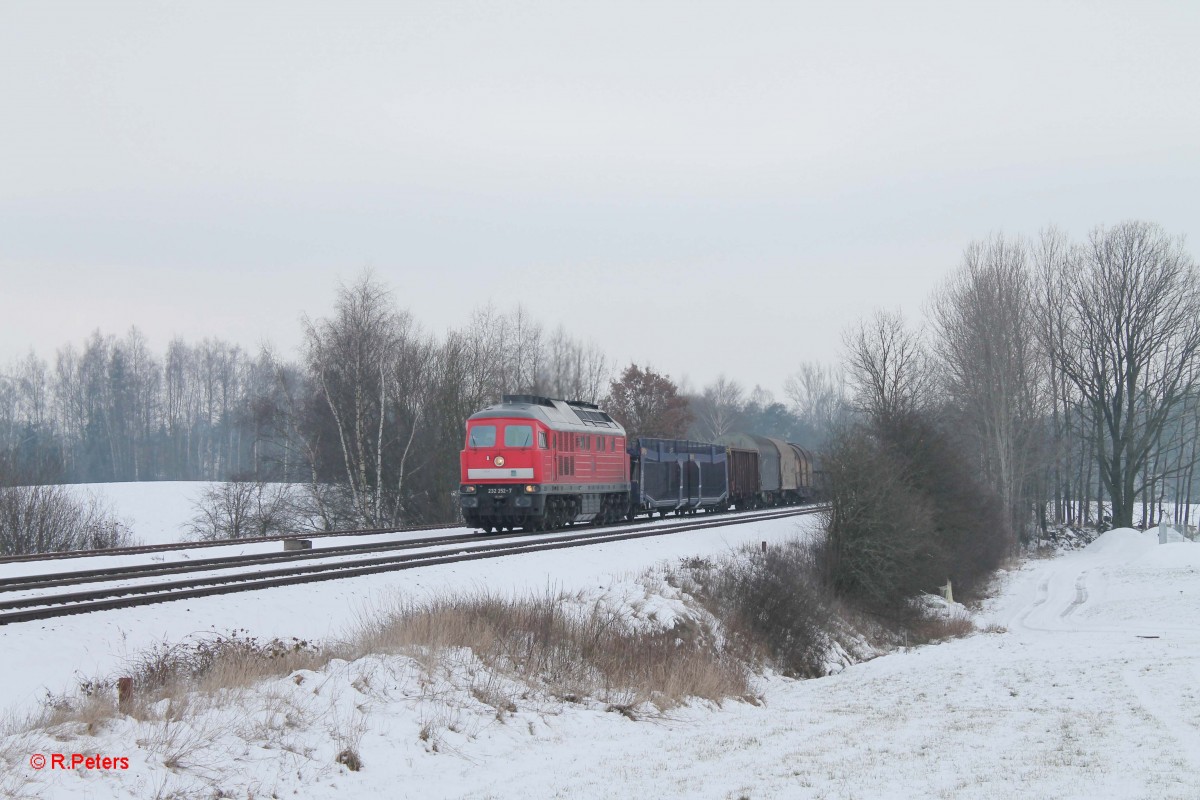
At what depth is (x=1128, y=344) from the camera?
58062 millimetres

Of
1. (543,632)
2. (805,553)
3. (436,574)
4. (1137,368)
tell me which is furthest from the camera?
(1137,368)

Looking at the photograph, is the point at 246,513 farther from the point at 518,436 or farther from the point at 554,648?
the point at 554,648

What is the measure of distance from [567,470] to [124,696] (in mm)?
21426

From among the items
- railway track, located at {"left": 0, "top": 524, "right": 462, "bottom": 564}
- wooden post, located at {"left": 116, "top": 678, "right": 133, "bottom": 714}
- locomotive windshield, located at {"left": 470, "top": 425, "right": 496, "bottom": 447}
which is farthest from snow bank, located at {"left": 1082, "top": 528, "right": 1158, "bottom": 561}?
wooden post, located at {"left": 116, "top": 678, "right": 133, "bottom": 714}

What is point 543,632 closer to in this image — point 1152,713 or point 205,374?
point 1152,713

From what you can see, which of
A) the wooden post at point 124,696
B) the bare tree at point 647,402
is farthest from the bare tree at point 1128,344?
the wooden post at point 124,696

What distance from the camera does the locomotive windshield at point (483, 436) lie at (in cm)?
2906

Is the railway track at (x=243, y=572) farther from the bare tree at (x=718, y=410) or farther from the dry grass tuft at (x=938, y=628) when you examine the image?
the bare tree at (x=718, y=410)

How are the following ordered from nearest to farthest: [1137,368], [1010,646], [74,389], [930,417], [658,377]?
[1010,646] → [930,417] → [1137,368] → [658,377] → [74,389]

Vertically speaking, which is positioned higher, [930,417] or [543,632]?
[930,417]

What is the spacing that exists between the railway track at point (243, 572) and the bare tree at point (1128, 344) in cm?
4159

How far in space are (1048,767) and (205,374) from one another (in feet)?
363

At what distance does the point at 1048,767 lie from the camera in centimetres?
1020

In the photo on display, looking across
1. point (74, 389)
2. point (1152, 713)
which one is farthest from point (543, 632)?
point (74, 389)
